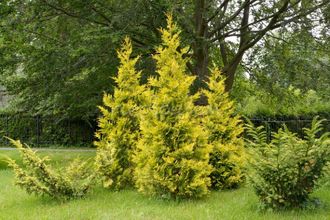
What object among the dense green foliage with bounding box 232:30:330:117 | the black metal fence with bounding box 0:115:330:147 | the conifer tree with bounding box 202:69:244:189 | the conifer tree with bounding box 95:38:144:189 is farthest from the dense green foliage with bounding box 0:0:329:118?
the black metal fence with bounding box 0:115:330:147

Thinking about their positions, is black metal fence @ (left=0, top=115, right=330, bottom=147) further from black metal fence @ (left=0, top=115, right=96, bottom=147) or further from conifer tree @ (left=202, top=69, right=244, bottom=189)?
conifer tree @ (left=202, top=69, right=244, bottom=189)

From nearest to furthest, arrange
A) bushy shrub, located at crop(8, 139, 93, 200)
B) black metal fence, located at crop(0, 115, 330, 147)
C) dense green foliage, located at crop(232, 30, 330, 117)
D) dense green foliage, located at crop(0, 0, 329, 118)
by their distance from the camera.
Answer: bushy shrub, located at crop(8, 139, 93, 200) < dense green foliage, located at crop(0, 0, 329, 118) < dense green foliage, located at crop(232, 30, 330, 117) < black metal fence, located at crop(0, 115, 330, 147)

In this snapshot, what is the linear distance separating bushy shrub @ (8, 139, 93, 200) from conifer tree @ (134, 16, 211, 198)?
103 cm

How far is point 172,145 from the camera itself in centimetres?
682

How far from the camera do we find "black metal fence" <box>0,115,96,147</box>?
1983cm

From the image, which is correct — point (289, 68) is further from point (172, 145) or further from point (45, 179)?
point (45, 179)

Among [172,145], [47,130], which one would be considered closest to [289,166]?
[172,145]

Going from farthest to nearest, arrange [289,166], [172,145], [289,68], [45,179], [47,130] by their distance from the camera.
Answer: [47,130]
[289,68]
[172,145]
[45,179]
[289,166]

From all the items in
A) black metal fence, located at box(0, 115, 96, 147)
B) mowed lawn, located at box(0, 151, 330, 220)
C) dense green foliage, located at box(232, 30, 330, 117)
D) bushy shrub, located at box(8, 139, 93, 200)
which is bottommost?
mowed lawn, located at box(0, 151, 330, 220)

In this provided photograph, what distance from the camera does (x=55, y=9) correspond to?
1141 cm

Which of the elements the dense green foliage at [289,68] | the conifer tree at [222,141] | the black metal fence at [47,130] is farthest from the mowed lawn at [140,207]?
the black metal fence at [47,130]

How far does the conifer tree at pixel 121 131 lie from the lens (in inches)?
311

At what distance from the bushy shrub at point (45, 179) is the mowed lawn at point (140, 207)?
198mm

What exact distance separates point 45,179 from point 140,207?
1.64 m
